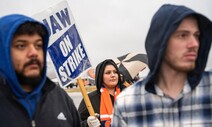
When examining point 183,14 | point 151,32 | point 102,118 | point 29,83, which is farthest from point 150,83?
point 102,118

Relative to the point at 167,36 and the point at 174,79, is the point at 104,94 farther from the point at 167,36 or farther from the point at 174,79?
the point at 167,36

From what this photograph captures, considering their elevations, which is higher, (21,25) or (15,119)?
(21,25)

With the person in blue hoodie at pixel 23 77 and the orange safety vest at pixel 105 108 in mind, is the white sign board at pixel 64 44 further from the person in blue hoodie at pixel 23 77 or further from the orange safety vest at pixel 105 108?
the person in blue hoodie at pixel 23 77

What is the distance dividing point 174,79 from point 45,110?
41.5 inches

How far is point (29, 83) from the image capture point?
2494 mm

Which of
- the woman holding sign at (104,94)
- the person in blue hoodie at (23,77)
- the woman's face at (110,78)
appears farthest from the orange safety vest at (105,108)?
the person in blue hoodie at (23,77)

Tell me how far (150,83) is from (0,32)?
1248 millimetres

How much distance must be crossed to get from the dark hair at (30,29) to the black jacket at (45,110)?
1.36 feet

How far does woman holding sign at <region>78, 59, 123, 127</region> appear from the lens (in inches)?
182

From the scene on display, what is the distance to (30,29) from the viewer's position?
2531mm

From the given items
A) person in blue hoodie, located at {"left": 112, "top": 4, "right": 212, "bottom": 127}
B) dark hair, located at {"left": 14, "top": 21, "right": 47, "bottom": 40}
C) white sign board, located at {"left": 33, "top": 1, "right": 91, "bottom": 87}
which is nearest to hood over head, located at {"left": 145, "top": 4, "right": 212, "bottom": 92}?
person in blue hoodie, located at {"left": 112, "top": 4, "right": 212, "bottom": 127}

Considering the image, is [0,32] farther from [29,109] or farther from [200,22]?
[200,22]

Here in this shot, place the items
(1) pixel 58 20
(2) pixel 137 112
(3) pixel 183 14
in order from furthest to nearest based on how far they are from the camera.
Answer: (1) pixel 58 20, (2) pixel 137 112, (3) pixel 183 14

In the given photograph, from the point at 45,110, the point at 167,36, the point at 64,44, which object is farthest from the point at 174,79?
the point at 64,44
